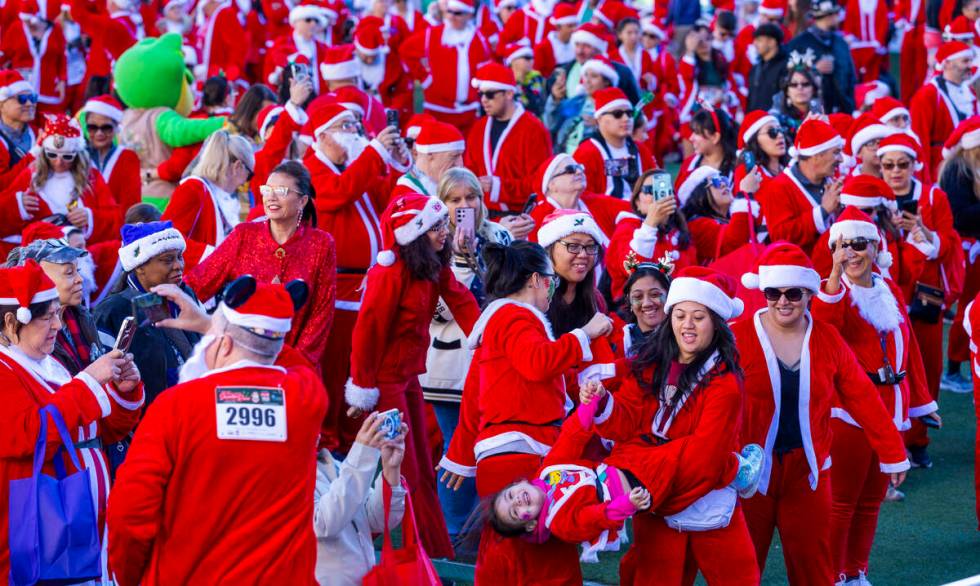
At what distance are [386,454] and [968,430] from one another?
5434 mm

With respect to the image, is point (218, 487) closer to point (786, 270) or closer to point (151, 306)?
point (151, 306)

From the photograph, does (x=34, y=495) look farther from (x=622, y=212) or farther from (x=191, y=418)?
(x=622, y=212)

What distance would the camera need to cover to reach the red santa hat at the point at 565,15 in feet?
52.3

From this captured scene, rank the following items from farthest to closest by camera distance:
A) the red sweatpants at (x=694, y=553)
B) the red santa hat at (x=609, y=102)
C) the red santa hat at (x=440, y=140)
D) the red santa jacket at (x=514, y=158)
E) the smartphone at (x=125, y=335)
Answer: the red santa jacket at (x=514, y=158) → the red santa hat at (x=609, y=102) → the red santa hat at (x=440, y=140) → the red sweatpants at (x=694, y=553) → the smartphone at (x=125, y=335)

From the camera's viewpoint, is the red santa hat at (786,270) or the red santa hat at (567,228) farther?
the red santa hat at (567,228)

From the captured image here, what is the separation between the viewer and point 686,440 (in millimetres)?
5203

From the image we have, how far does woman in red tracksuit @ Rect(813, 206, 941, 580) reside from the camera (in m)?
6.48

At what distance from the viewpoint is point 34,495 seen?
485 cm

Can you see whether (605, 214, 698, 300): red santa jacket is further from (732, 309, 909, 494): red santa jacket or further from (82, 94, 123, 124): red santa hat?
(82, 94, 123, 124): red santa hat

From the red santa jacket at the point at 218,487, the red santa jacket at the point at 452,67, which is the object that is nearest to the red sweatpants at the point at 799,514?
the red santa jacket at the point at 218,487

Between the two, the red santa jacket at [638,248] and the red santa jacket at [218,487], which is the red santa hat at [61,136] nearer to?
the red santa jacket at [638,248]

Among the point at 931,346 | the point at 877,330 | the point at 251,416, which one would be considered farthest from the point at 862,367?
the point at 251,416

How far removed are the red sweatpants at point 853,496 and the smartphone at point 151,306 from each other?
9.26ft

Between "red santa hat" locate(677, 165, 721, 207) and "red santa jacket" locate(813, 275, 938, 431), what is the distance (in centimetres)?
199
